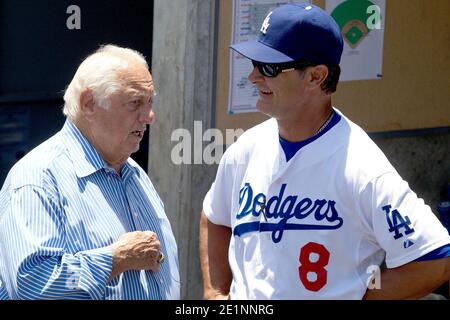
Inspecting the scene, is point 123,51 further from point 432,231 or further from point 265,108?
point 432,231

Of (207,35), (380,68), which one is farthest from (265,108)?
(380,68)

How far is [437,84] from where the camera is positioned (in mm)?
6098

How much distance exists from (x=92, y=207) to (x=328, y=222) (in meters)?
0.73

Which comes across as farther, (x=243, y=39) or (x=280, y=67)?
(x=243, y=39)

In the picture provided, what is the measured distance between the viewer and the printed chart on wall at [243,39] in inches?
204

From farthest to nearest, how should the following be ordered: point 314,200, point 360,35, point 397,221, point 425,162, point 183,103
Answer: point 425,162 < point 360,35 < point 183,103 < point 314,200 < point 397,221

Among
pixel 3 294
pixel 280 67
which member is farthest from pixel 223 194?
pixel 3 294

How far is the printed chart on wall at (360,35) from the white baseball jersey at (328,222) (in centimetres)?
232

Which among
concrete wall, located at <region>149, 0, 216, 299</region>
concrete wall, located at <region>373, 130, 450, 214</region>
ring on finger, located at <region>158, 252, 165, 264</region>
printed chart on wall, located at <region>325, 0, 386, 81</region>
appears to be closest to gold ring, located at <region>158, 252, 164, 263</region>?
ring on finger, located at <region>158, 252, 165, 264</region>

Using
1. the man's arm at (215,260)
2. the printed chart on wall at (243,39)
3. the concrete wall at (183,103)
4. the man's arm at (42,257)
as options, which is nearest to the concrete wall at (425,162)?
the printed chart on wall at (243,39)

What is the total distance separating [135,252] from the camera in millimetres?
3320

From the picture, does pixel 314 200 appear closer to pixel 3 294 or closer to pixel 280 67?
pixel 280 67

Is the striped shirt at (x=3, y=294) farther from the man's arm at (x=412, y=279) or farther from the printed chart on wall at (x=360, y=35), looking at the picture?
the printed chart on wall at (x=360, y=35)

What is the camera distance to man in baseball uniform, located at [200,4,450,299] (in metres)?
3.14
